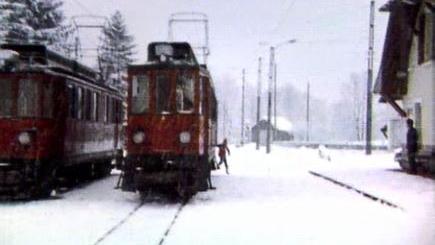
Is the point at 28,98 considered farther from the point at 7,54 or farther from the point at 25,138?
the point at 7,54

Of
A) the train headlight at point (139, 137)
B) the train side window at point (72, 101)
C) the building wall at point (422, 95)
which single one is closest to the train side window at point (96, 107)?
the train side window at point (72, 101)

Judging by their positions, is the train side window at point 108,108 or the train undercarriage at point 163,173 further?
the train side window at point 108,108

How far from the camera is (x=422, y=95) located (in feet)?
95.6

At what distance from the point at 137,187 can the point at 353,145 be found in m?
67.2

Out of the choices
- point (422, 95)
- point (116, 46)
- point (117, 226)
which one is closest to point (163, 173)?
point (117, 226)

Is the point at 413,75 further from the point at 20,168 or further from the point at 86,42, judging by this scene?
the point at 20,168

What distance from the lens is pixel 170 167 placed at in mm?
19578

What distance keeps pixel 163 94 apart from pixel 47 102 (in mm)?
2674

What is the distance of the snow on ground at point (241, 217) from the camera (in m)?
13.3

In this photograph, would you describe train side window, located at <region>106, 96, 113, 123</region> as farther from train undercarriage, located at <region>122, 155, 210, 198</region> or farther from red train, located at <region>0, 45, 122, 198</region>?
train undercarriage, located at <region>122, 155, 210, 198</region>

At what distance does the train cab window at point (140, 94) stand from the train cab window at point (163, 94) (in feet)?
0.76

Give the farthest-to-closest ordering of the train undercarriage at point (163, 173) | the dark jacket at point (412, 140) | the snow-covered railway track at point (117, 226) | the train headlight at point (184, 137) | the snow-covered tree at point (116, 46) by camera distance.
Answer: the snow-covered tree at point (116, 46), the dark jacket at point (412, 140), the train headlight at point (184, 137), the train undercarriage at point (163, 173), the snow-covered railway track at point (117, 226)

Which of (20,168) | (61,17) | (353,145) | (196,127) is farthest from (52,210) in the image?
(353,145)

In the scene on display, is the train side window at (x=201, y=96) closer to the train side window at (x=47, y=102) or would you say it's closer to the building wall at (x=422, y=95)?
the train side window at (x=47, y=102)
